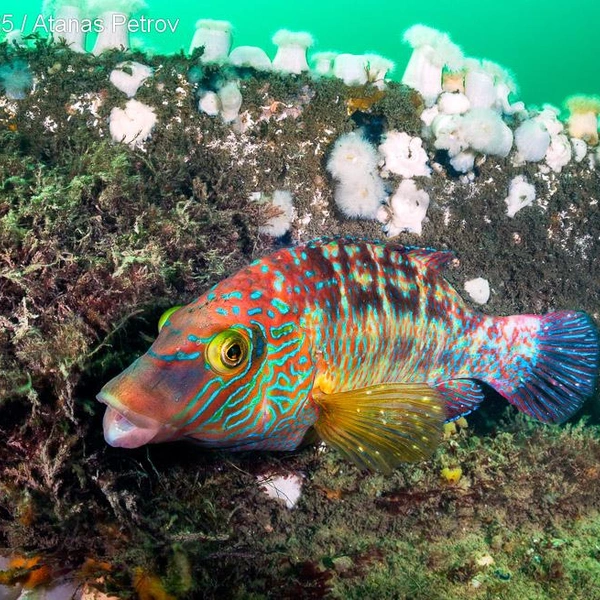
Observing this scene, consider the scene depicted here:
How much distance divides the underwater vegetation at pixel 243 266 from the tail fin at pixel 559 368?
49 centimetres

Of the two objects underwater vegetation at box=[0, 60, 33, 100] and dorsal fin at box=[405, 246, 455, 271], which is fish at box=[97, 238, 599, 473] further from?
underwater vegetation at box=[0, 60, 33, 100]

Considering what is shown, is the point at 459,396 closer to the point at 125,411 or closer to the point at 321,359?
the point at 321,359

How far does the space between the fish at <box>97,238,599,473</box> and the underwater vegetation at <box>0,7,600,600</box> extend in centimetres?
71

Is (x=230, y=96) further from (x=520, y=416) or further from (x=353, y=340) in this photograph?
(x=520, y=416)

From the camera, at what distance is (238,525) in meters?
3.41

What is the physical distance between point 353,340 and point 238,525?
1.55 metres

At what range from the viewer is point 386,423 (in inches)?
116

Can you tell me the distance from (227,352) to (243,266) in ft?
5.07

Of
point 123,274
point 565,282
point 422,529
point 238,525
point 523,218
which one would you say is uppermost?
point 523,218

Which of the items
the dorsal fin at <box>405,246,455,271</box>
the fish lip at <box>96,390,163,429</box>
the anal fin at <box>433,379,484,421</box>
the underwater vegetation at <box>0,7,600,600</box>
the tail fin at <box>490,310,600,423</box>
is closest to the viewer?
the fish lip at <box>96,390,163,429</box>

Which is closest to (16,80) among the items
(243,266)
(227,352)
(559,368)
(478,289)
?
(243,266)

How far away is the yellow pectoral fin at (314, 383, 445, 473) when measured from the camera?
291 cm

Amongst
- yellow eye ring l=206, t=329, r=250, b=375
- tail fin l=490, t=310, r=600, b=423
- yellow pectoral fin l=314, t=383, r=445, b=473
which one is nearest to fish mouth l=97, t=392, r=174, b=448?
yellow eye ring l=206, t=329, r=250, b=375

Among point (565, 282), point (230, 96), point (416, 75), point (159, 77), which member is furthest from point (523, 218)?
point (159, 77)
